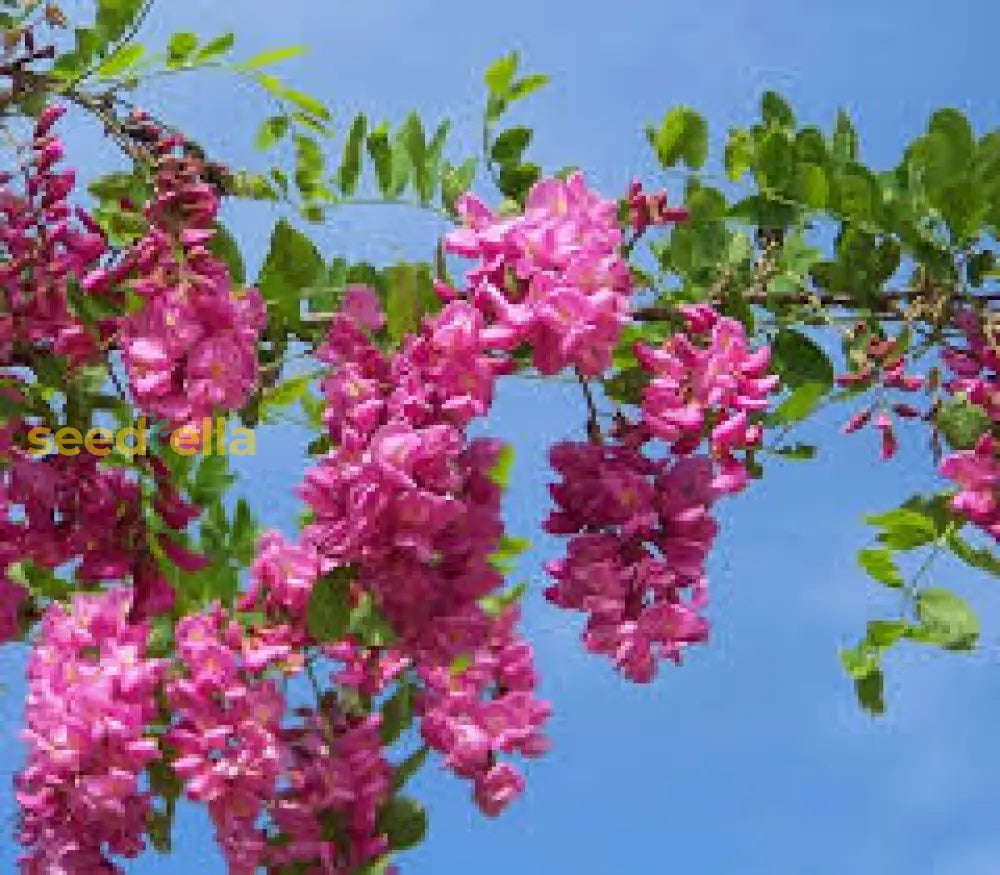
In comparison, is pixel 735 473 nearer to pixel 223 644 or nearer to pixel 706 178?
pixel 706 178

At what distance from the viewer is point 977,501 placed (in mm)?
2197

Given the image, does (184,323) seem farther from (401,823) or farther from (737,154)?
(737,154)

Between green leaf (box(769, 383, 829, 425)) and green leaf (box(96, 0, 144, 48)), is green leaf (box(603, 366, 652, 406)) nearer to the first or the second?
green leaf (box(769, 383, 829, 425))

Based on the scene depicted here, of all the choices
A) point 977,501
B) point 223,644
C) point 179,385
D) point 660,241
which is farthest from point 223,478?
point 977,501

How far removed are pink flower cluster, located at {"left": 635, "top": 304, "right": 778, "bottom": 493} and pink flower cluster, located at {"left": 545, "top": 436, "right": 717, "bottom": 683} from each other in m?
0.03

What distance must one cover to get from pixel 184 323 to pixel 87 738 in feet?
2.70

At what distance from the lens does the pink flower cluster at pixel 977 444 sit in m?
A: 2.20

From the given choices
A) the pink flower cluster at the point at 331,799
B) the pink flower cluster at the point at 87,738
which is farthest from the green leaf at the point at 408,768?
the pink flower cluster at the point at 87,738

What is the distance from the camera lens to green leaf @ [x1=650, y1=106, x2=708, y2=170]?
2498 mm

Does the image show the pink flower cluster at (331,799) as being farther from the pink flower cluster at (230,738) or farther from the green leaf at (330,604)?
the green leaf at (330,604)

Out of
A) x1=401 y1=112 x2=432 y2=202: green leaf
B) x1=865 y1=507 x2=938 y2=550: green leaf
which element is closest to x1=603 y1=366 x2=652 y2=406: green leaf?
x1=865 y1=507 x2=938 y2=550: green leaf

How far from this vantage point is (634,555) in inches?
79.4

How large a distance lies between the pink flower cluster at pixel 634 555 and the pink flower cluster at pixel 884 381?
349 millimetres

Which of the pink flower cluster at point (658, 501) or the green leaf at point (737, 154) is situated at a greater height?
the green leaf at point (737, 154)
